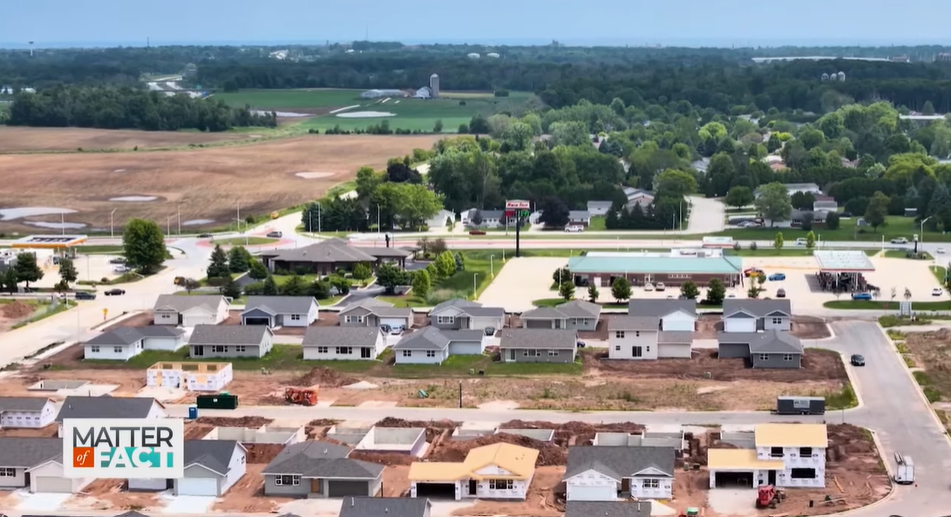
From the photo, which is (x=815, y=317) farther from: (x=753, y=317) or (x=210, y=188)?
→ (x=210, y=188)

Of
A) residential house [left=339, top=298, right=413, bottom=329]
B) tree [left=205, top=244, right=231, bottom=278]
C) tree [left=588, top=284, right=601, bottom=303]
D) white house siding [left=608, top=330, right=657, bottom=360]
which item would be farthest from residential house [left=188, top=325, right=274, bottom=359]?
tree [left=588, top=284, right=601, bottom=303]

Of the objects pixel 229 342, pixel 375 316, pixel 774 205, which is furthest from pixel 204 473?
pixel 774 205

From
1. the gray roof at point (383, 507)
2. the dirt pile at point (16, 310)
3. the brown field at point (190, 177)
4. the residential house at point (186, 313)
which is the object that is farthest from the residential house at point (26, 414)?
the brown field at point (190, 177)

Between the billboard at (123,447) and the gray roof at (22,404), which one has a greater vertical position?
the billboard at (123,447)

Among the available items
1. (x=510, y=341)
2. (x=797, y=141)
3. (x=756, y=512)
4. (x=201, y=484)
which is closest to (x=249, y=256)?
(x=510, y=341)

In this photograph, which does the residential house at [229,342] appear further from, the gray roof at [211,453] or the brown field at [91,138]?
the brown field at [91,138]

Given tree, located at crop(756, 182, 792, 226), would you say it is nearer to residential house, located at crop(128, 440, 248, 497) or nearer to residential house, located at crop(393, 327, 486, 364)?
residential house, located at crop(393, 327, 486, 364)
